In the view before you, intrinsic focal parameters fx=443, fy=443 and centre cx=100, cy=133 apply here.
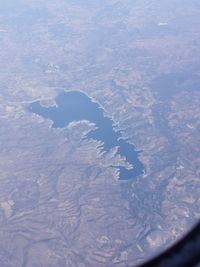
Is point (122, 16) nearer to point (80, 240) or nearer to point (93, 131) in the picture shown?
point (93, 131)

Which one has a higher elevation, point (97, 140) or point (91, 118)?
point (97, 140)

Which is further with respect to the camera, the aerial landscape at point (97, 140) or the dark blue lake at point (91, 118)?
the dark blue lake at point (91, 118)

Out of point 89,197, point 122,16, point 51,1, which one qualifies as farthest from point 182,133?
point 51,1

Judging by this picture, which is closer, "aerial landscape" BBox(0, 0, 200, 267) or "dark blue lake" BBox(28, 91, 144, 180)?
"aerial landscape" BBox(0, 0, 200, 267)

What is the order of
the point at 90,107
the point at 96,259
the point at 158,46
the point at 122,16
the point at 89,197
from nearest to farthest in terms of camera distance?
the point at 96,259 < the point at 89,197 < the point at 90,107 < the point at 158,46 < the point at 122,16
